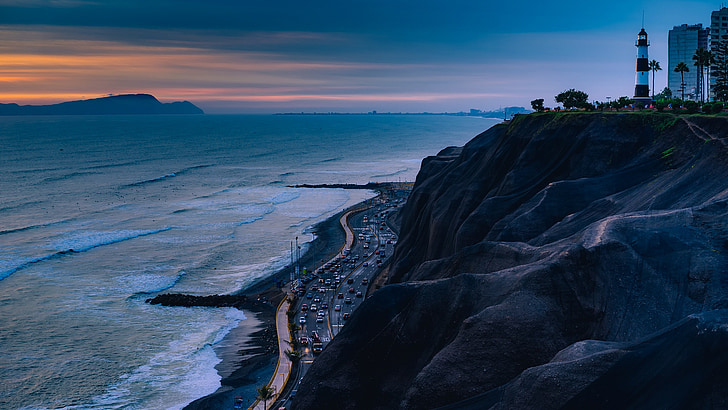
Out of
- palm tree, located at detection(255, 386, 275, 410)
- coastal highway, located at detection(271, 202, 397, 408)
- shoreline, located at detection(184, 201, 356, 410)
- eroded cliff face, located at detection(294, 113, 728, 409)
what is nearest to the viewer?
eroded cliff face, located at detection(294, 113, 728, 409)

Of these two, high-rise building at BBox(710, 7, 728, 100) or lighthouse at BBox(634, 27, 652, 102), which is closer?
lighthouse at BBox(634, 27, 652, 102)

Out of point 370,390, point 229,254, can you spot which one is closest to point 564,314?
point 370,390

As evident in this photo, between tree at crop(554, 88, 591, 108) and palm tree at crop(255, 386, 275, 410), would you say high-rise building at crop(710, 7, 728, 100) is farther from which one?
palm tree at crop(255, 386, 275, 410)

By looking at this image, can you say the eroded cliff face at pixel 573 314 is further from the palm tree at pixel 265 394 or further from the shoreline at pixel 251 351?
the shoreline at pixel 251 351

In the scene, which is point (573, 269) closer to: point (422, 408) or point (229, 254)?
point (422, 408)

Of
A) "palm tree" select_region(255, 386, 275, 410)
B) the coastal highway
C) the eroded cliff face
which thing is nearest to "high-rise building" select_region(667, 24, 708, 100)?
the coastal highway

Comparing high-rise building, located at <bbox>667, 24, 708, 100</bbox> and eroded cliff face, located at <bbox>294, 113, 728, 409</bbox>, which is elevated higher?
high-rise building, located at <bbox>667, 24, 708, 100</bbox>
